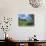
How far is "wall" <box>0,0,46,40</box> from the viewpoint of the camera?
533cm

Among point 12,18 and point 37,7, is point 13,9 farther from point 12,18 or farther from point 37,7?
point 37,7

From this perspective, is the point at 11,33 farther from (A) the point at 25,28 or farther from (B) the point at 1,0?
(B) the point at 1,0

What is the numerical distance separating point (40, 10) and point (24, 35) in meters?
1.17

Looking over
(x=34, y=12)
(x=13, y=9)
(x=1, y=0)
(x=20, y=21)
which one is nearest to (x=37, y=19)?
(x=34, y=12)

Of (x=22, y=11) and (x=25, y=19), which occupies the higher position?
(x=22, y=11)

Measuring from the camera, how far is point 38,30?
17.5 ft

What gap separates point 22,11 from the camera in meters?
5.36

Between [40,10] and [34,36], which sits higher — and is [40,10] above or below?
above

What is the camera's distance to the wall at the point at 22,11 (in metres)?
5.33

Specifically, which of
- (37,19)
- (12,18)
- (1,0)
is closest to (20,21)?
(12,18)

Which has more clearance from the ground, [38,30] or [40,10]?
[40,10]

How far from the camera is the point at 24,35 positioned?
533cm

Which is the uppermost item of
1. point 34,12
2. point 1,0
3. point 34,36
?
point 1,0

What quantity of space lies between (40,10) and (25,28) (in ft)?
3.04
